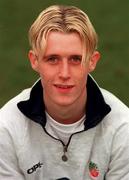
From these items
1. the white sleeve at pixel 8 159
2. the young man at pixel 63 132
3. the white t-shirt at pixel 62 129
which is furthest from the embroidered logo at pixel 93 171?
the white sleeve at pixel 8 159

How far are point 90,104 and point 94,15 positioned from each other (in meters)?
3.14

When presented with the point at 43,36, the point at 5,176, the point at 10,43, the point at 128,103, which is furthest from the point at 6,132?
the point at 10,43

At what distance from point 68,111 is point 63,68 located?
0.34m

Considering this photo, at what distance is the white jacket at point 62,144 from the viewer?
4523 mm

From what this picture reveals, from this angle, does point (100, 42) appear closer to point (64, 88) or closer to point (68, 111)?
point (68, 111)

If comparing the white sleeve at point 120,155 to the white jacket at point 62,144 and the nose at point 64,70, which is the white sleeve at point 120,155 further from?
the nose at point 64,70

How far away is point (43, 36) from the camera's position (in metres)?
4.33

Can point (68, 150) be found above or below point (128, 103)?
above

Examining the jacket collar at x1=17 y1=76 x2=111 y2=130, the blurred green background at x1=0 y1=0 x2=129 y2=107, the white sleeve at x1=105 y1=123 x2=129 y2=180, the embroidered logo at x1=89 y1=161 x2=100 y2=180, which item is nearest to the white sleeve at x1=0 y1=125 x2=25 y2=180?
the jacket collar at x1=17 y1=76 x2=111 y2=130

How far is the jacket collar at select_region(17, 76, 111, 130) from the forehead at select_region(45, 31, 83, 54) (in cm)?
37

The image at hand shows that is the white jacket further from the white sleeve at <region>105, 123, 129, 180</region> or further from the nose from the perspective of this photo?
the nose

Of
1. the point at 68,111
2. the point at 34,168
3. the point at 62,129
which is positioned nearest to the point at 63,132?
the point at 62,129

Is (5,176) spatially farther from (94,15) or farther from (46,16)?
(94,15)

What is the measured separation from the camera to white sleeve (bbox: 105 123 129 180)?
4.51 m
